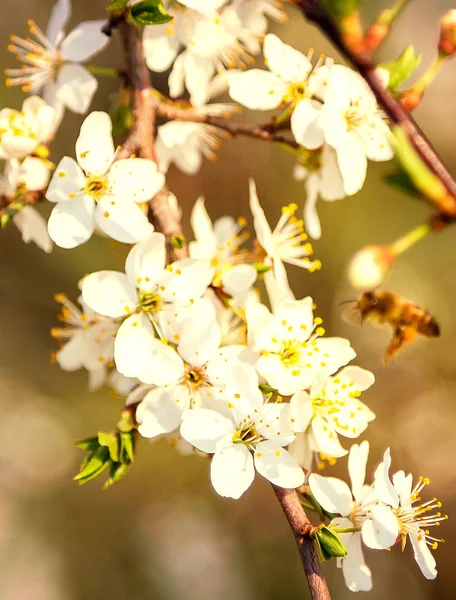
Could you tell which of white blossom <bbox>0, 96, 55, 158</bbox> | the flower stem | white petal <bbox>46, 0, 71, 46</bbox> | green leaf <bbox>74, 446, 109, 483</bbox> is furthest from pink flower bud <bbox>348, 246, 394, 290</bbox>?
white petal <bbox>46, 0, 71, 46</bbox>

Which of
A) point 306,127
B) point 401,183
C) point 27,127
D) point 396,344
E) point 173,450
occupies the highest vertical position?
point 401,183

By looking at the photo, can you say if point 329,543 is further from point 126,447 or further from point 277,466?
point 126,447

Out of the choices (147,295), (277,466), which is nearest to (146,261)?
(147,295)

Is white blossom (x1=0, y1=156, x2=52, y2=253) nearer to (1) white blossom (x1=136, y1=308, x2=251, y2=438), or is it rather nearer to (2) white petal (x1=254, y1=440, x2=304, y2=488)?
(1) white blossom (x1=136, y1=308, x2=251, y2=438)

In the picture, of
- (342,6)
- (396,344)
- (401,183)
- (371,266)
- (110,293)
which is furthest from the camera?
(396,344)

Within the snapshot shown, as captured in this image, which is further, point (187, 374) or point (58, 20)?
point (58, 20)
